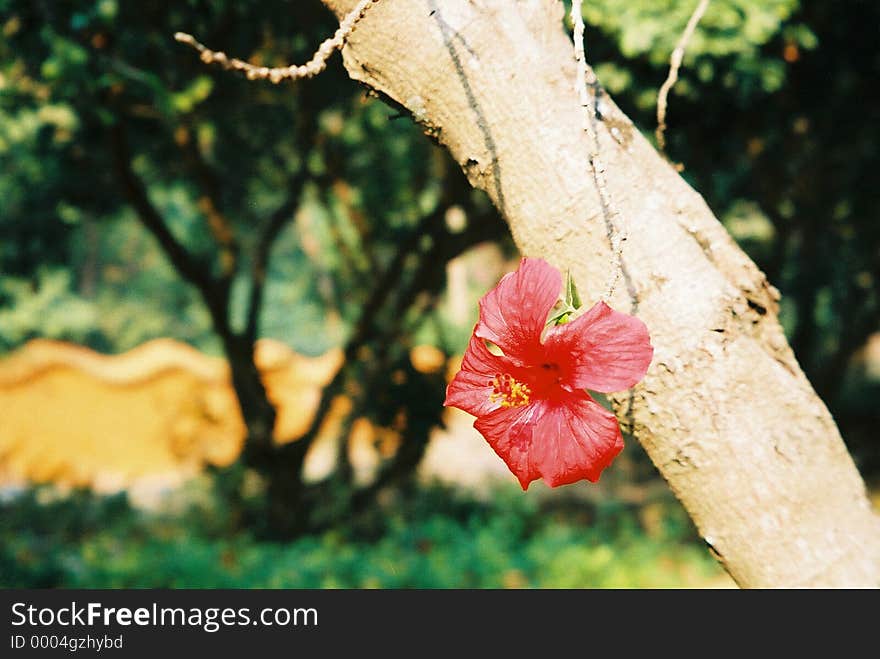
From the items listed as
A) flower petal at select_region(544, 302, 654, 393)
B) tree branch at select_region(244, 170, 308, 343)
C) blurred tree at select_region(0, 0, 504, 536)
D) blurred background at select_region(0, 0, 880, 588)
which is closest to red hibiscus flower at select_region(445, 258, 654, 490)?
flower petal at select_region(544, 302, 654, 393)

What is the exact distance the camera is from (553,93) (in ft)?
2.95

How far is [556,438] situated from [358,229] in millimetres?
6026

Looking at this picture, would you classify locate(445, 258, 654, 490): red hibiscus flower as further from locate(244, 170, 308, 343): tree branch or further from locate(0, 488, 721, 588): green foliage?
locate(244, 170, 308, 343): tree branch

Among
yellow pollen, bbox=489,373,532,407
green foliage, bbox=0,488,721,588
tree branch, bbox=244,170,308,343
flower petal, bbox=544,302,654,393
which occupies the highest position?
flower petal, bbox=544,302,654,393

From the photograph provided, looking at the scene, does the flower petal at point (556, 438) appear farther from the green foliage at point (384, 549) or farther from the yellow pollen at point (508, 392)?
the green foliage at point (384, 549)

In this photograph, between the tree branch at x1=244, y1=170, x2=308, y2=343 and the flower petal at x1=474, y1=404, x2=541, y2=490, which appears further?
the tree branch at x1=244, y1=170, x2=308, y2=343

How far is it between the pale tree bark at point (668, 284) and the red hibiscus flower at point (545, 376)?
118 mm

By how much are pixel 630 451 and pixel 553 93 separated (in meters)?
7.75

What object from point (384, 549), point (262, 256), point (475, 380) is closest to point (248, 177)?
point (262, 256)

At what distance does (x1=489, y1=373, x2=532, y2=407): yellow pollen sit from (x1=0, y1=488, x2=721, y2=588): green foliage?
415 centimetres

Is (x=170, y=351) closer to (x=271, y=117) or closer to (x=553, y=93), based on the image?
(x=271, y=117)

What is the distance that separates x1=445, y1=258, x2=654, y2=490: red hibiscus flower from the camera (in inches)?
29.5

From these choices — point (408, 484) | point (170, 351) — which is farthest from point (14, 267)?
point (170, 351)

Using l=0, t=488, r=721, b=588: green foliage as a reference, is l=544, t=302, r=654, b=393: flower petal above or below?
above
